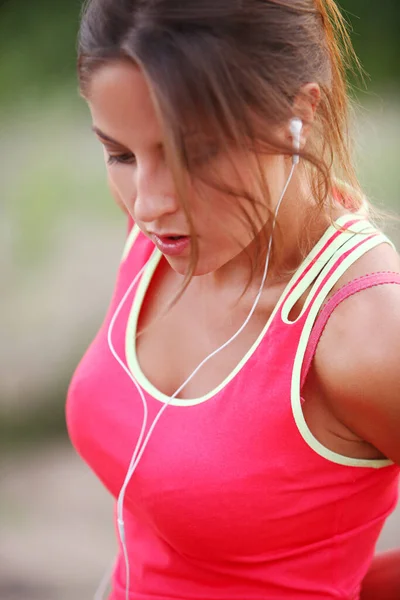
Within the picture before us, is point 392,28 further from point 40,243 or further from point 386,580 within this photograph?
point 386,580

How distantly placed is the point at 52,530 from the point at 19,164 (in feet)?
5.66

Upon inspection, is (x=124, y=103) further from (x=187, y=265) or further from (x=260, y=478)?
(x=260, y=478)

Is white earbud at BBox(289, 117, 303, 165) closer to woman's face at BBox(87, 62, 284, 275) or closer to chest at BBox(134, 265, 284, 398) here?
woman's face at BBox(87, 62, 284, 275)

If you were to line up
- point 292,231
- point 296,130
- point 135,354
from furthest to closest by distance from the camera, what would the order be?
1. point 135,354
2. point 292,231
3. point 296,130

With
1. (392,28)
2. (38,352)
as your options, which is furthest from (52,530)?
(392,28)

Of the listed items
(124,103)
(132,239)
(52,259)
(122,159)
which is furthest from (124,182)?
(52,259)

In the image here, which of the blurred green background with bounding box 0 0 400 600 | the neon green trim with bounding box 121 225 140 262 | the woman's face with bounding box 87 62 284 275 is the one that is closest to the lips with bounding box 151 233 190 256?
the woman's face with bounding box 87 62 284 275

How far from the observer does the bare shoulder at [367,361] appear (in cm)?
106

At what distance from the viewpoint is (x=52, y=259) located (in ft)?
12.3

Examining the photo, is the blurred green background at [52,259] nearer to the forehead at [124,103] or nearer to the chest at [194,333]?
the chest at [194,333]

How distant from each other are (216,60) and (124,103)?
139mm

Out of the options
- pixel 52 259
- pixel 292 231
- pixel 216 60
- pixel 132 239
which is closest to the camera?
pixel 216 60

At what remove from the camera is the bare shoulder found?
3.48 ft

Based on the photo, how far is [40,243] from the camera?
3.73 meters
